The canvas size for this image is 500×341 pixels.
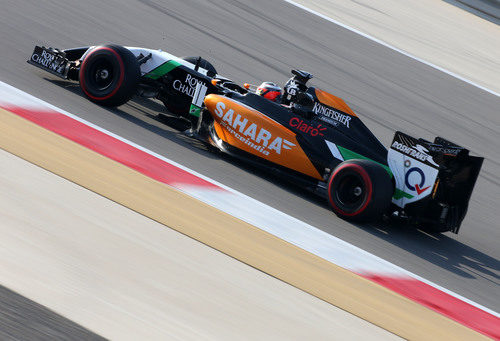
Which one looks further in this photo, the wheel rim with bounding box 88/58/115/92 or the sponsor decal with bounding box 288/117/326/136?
the wheel rim with bounding box 88/58/115/92

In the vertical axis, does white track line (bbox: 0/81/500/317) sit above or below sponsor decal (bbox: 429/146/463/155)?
below

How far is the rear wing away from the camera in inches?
255

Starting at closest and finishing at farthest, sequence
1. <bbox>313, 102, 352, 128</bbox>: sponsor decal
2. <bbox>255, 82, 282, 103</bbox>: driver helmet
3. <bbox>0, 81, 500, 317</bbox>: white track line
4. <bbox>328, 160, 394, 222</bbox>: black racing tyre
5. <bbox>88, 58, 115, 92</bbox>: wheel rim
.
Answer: <bbox>0, 81, 500, 317</bbox>: white track line
<bbox>328, 160, 394, 222</bbox>: black racing tyre
<bbox>313, 102, 352, 128</bbox>: sponsor decal
<bbox>88, 58, 115, 92</bbox>: wheel rim
<bbox>255, 82, 282, 103</bbox>: driver helmet

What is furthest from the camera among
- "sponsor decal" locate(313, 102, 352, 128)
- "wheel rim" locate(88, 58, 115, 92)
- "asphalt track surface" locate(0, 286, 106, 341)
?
"wheel rim" locate(88, 58, 115, 92)

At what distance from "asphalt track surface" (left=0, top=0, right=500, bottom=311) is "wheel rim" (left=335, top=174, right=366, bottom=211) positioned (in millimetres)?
179

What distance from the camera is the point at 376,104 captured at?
10641 millimetres

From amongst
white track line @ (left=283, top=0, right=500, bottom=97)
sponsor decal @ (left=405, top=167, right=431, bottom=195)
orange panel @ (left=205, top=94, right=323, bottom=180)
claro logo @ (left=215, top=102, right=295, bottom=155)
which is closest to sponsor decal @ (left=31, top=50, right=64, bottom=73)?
orange panel @ (left=205, top=94, right=323, bottom=180)

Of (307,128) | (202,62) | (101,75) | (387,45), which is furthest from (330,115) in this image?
(387,45)

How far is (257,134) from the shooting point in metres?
6.91

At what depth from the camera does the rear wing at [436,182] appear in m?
6.48

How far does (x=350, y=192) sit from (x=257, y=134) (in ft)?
3.57

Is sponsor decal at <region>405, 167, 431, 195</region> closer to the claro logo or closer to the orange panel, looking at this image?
the orange panel

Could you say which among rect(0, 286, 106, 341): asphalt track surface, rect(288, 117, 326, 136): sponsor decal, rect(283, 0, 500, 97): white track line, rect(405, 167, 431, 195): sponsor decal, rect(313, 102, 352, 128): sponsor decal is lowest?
rect(0, 286, 106, 341): asphalt track surface

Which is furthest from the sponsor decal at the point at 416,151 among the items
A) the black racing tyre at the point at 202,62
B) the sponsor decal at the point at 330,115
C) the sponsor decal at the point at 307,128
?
the black racing tyre at the point at 202,62
